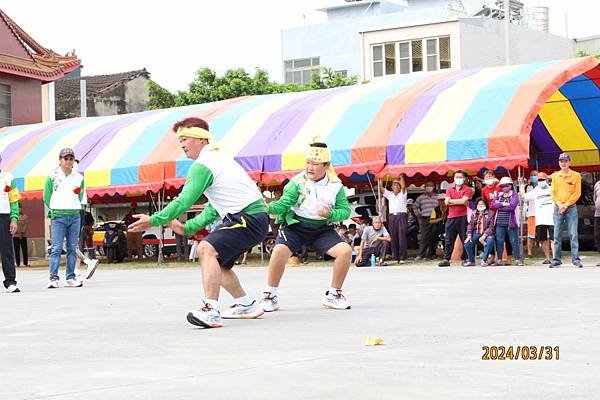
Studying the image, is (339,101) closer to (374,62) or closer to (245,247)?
(245,247)

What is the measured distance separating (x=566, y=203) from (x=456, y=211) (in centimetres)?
280

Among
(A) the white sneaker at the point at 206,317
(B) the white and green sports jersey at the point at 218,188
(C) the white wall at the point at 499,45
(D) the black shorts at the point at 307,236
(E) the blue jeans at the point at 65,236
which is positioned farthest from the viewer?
(C) the white wall at the point at 499,45

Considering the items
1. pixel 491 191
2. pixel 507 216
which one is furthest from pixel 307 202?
pixel 491 191

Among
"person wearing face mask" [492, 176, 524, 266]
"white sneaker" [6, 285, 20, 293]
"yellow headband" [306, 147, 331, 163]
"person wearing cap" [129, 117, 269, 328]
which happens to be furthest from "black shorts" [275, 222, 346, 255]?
"person wearing face mask" [492, 176, 524, 266]

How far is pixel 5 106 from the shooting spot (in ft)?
121

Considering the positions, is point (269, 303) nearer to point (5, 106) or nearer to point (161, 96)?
point (5, 106)

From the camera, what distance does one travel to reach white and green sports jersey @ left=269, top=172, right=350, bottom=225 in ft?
35.9

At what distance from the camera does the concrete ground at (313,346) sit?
6.09 m

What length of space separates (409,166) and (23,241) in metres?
11.4

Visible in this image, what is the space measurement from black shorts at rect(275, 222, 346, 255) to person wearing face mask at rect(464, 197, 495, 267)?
9.20m

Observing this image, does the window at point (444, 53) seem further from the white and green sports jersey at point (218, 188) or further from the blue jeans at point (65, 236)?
the white and green sports jersey at point (218, 188)

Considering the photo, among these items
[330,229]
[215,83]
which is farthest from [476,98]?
[215,83]

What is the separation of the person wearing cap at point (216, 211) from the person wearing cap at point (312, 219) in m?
0.96
